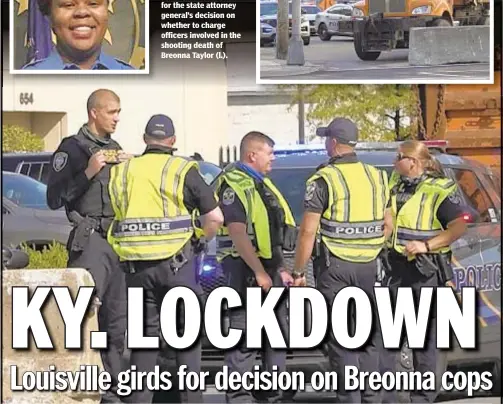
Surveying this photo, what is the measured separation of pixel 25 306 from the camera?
19.8 ft

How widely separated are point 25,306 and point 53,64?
1447 millimetres

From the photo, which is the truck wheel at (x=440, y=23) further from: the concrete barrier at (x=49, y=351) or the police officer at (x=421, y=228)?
the concrete barrier at (x=49, y=351)

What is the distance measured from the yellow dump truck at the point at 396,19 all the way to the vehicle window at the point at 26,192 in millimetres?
2036

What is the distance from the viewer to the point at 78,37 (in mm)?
6078

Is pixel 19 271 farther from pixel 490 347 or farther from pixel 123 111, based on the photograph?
pixel 490 347

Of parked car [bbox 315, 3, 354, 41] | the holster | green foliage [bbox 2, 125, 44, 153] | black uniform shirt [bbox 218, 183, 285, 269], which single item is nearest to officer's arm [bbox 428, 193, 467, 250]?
black uniform shirt [bbox 218, 183, 285, 269]

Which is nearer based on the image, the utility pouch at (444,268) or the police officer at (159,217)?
the police officer at (159,217)

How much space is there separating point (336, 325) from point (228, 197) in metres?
0.99

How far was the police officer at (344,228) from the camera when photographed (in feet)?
19.7

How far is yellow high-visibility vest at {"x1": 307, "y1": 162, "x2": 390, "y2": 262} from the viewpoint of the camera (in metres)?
6.02

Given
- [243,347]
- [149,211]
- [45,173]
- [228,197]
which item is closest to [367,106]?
[228,197]

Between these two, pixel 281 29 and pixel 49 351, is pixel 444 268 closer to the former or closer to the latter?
pixel 281 29

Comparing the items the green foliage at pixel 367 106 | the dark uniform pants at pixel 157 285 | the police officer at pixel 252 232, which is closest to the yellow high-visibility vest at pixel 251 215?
the police officer at pixel 252 232

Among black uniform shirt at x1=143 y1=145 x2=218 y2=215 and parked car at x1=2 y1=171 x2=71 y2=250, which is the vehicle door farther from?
parked car at x1=2 y1=171 x2=71 y2=250
